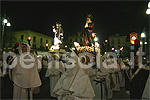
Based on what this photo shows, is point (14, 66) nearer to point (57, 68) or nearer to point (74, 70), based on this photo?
point (74, 70)

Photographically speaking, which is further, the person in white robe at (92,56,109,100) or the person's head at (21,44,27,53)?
the person in white robe at (92,56,109,100)

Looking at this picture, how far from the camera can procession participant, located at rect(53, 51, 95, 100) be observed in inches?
152

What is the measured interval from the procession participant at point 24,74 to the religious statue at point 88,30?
470 cm

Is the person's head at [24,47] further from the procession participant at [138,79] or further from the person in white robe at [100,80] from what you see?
the procession participant at [138,79]

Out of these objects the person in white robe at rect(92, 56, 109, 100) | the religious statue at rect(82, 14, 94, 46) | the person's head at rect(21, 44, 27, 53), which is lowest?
the person in white robe at rect(92, 56, 109, 100)

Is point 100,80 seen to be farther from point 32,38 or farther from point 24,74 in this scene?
point 32,38

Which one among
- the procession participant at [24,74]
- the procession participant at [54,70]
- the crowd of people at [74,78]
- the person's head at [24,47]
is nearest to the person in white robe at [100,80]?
the crowd of people at [74,78]

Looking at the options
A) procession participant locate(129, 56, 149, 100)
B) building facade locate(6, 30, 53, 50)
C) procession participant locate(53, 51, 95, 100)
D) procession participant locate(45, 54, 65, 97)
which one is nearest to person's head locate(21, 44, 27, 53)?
procession participant locate(53, 51, 95, 100)

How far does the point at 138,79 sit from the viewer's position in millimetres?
4465

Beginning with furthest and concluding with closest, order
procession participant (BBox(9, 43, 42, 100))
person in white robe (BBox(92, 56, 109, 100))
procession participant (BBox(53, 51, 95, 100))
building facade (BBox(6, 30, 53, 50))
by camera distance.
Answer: building facade (BBox(6, 30, 53, 50))
person in white robe (BBox(92, 56, 109, 100))
procession participant (BBox(9, 43, 42, 100))
procession participant (BBox(53, 51, 95, 100))

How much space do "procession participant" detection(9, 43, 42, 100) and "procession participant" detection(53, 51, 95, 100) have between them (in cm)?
124

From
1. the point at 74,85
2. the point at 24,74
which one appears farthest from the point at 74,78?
the point at 24,74

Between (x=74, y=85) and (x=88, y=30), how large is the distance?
6.11 meters

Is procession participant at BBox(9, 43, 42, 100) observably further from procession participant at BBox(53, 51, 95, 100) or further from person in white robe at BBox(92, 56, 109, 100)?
person in white robe at BBox(92, 56, 109, 100)
